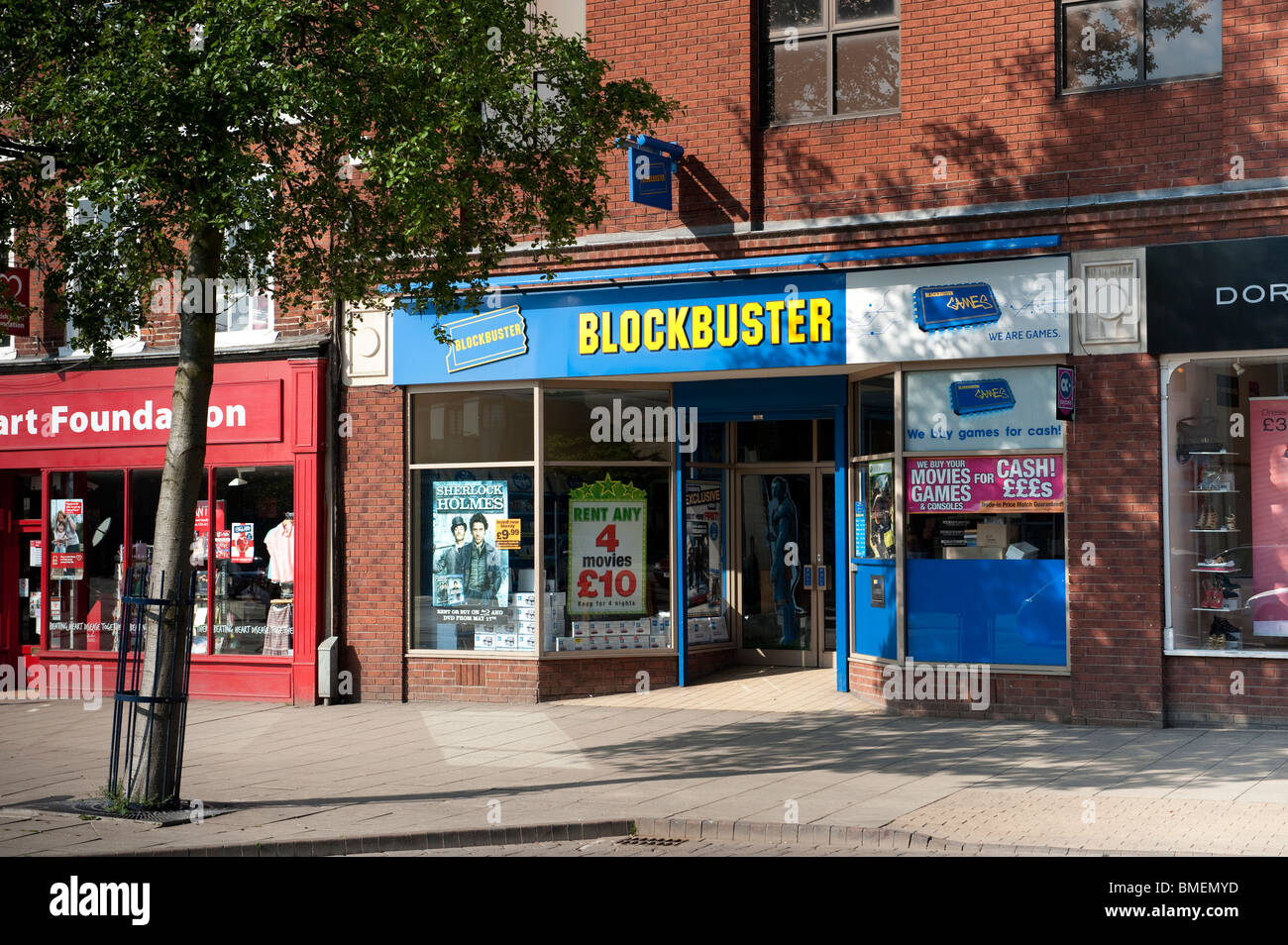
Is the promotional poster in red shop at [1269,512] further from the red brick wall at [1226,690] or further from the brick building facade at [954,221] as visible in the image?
the red brick wall at [1226,690]

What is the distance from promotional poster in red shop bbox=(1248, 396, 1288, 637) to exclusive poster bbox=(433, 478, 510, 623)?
7577mm

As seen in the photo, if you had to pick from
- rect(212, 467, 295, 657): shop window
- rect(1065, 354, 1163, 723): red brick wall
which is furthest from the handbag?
rect(212, 467, 295, 657): shop window

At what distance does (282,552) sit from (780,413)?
597cm

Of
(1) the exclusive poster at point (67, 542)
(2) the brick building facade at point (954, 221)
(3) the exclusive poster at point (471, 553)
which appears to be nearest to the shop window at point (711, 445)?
(2) the brick building facade at point (954, 221)

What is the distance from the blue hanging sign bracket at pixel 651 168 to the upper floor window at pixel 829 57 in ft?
3.76

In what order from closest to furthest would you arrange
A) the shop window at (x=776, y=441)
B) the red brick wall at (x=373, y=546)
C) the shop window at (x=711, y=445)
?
the red brick wall at (x=373, y=546) < the shop window at (x=711, y=445) < the shop window at (x=776, y=441)

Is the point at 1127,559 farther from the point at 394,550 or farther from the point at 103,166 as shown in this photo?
the point at 103,166

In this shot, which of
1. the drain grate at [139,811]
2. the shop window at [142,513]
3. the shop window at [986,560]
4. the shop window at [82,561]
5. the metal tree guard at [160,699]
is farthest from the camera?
the shop window at [82,561]

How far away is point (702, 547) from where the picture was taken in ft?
50.3

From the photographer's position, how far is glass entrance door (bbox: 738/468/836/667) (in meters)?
15.5

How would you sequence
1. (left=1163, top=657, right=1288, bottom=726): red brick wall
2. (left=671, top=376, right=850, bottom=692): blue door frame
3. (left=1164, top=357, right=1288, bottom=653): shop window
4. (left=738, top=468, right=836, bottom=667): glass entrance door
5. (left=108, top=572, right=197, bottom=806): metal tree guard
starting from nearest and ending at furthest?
1. (left=108, top=572, right=197, bottom=806): metal tree guard
2. (left=1163, top=657, right=1288, bottom=726): red brick wall
3. (left=1164, top=357, right=1288, bottom=653): shop window
4. (left=671, top=376, right=850, bottom=692): blue door frame
5. (left=738, top=468, right=836, bottom=667): glass entrance door

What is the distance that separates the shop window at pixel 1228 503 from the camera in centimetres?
1195

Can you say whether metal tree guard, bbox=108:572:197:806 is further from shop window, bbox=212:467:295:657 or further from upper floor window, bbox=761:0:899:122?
upper floor window, bbox=761:0:899:122

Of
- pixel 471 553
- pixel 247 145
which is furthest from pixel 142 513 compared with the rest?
pixel 247 145
